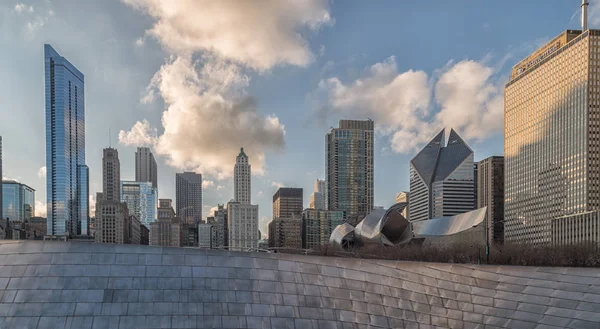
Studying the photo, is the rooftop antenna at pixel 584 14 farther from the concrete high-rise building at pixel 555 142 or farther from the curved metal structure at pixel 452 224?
the curved metal structure at pixel 452 224

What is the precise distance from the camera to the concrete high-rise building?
132125 mm

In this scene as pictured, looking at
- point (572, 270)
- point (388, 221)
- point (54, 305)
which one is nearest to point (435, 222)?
point (388, 221)

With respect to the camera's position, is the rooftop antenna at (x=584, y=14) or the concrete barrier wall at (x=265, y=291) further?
the rooftop antenna at (x=584, y=14)

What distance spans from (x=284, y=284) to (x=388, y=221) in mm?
64923

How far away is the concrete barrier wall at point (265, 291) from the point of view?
16797mm

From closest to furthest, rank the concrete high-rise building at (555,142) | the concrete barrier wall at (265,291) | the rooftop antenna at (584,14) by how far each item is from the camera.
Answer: the concrete barrier wall at (265,291)
the concrete high-rise building at (555,142)
the rooftop antenna at (584,14)

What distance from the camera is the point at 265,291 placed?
737 inches

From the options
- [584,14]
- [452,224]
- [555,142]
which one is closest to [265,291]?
[452,224]

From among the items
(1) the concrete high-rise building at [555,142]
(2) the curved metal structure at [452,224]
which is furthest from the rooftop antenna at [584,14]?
(2) the curved metal structure at [452,224]

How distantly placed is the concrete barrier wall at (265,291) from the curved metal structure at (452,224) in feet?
210

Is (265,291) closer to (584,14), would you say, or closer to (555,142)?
(555,142)

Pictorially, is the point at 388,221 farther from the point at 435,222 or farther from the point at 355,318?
the point at 355,318

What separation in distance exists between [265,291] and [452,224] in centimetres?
8738

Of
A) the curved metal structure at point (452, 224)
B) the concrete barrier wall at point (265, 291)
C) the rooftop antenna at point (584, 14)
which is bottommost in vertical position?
the curved metal structure at point (452, 224)
